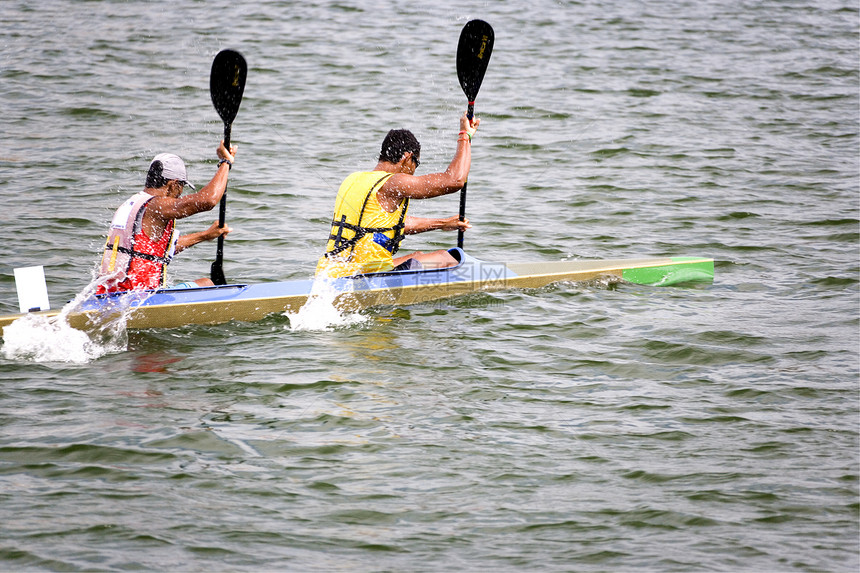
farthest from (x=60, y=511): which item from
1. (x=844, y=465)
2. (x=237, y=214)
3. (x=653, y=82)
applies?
(x=653, y=82)

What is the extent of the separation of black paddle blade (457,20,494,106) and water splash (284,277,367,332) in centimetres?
201

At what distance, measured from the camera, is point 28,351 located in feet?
18.8

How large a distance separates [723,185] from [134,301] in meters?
7.47

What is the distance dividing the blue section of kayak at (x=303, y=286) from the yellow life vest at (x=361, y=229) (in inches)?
4.0

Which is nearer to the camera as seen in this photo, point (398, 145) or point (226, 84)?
point (398, 145)

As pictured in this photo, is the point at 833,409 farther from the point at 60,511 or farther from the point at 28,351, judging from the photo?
the point at 28,351

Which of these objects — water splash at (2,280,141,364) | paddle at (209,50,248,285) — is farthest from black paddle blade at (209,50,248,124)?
water splash at (2,280,141,364)

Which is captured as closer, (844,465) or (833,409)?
(844,465)

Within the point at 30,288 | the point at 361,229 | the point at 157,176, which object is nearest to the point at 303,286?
the point at 361,229

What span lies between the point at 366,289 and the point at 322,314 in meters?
0.36

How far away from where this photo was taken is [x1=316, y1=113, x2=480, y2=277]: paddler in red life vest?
6.34m

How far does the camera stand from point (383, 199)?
252 inches

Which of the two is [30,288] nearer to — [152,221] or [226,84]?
[152,221]

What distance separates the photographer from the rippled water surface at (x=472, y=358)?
397cm
